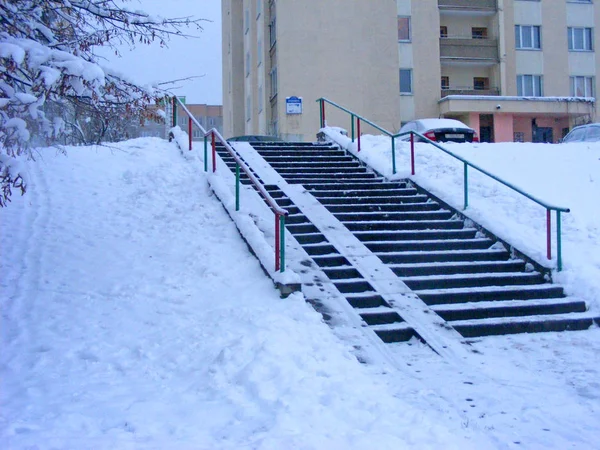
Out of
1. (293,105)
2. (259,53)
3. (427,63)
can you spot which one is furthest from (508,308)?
(259,53)

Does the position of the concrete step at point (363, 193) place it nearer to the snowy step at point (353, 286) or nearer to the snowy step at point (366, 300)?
the snowy step at point (353, 286)

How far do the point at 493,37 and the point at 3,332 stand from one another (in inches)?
1284

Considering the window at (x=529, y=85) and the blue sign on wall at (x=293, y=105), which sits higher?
the window at (x=529, y=85)

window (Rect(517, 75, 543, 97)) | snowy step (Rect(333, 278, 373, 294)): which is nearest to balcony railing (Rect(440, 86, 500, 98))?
window (Rect(517, 75, 543, 97))

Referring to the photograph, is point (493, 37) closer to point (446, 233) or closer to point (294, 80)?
point (294, 80)

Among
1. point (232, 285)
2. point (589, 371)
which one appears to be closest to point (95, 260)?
point (232, 285)

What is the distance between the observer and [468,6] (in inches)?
1315

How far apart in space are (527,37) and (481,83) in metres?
3.48

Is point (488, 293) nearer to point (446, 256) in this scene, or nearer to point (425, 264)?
point (425, 264)

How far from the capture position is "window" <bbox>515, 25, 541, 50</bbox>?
34.3 meters

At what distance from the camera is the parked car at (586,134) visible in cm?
1747

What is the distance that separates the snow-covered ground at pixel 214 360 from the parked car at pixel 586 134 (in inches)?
327

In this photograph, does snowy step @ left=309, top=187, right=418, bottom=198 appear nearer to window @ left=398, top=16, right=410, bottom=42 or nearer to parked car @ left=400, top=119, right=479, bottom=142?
parked car @ left=400, top=119, right=479, bottom=142

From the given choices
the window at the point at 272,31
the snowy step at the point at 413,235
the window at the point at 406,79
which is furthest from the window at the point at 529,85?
the snowy step at the point at 413,235
